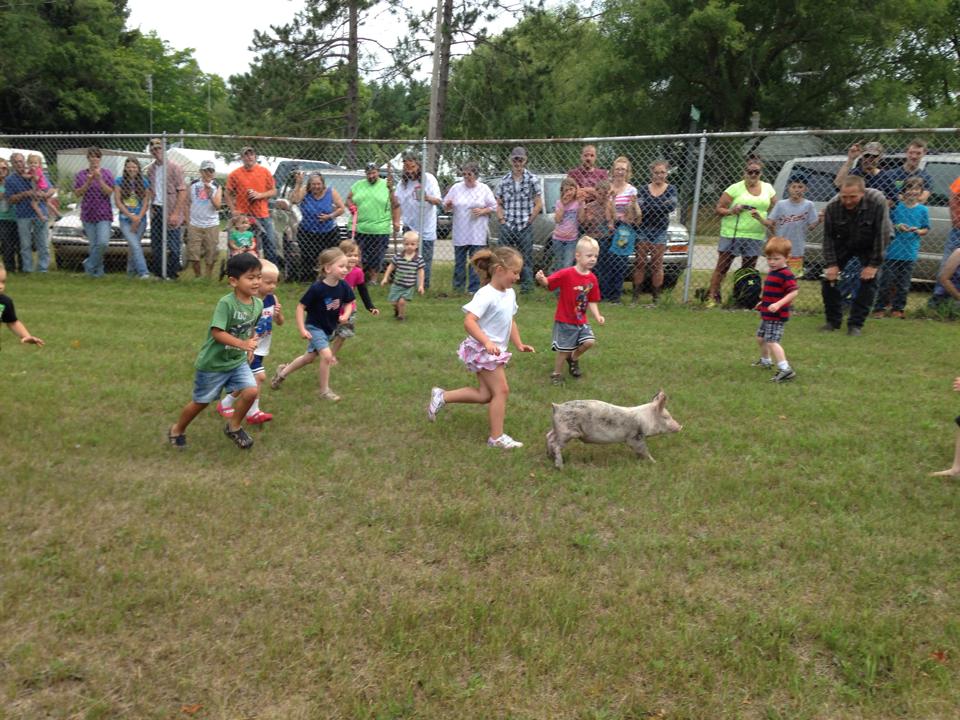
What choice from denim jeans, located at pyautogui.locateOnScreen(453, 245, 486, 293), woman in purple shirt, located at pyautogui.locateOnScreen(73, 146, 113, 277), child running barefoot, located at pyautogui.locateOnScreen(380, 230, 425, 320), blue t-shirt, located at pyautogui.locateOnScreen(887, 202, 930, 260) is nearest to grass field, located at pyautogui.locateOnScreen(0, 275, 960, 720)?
child running barefoot, located at pyautogui.locateOnScreen(380, 230, 425, 320)

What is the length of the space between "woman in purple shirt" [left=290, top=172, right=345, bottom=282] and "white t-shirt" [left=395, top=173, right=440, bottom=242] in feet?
2.97

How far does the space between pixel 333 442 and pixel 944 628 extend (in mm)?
3792

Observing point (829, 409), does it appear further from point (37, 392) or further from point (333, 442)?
point (37, 392)

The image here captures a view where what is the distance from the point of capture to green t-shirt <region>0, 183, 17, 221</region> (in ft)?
41.0

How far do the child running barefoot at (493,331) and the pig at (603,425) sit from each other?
442 mm

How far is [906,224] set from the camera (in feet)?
32.4

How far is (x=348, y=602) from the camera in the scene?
11.7 feet

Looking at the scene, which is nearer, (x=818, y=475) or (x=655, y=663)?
(x=655, y=663)

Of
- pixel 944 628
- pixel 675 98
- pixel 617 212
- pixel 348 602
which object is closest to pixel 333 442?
pixel 348 602

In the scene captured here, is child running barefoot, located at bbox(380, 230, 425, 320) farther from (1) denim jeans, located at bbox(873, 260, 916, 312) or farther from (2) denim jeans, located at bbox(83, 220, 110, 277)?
(1) denim jeans, located at bbox(873, 260, 916, 312)

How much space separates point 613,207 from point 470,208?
2021 millimetres

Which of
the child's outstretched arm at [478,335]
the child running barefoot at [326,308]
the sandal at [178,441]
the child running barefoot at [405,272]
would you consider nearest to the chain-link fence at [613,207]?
the child running barefoot at [405,272]

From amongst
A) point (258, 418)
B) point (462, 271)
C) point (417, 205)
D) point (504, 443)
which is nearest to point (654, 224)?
point (462, 271)

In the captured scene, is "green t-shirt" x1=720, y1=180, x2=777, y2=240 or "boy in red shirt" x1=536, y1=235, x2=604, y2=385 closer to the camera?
"boy in red shirt" x1=536, y1=235, x2=604, y2=385
